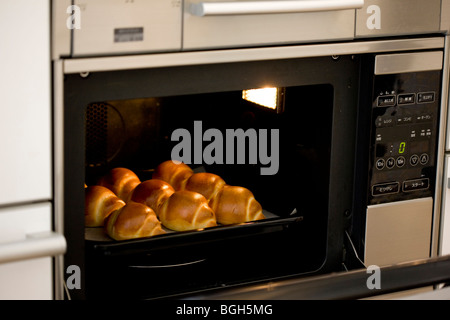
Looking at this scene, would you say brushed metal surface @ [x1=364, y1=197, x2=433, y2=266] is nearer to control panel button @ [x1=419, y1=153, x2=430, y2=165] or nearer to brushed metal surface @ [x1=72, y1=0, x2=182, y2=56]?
control panel button @ [x1=419, y1=153, x2=430, y2=165]

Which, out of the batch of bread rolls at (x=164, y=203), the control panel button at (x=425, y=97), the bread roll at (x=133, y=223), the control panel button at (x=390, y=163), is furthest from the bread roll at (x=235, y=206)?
the control panel button at (x=425, y=97)

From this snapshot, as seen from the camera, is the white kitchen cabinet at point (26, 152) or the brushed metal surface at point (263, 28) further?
the brushed metal surface at point (263, 28)

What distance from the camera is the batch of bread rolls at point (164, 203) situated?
4.83 ft

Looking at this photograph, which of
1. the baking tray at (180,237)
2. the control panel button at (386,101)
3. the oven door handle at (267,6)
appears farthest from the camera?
the control panel button at (386,101)

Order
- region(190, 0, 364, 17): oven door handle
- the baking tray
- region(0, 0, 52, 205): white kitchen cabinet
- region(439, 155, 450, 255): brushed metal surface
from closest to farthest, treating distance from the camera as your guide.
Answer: region(0, 0, 52, 205): white kitchen cabinet < region(190, 0, 364, 17): oven door handle < the baking tray < region(439, 155, 450, 255): brushed metal surface

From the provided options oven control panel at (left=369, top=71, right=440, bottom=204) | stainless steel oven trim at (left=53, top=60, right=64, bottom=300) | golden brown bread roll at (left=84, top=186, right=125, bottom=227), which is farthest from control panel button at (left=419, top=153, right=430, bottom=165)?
stainless steel oven trim at (left=53, top=60, right=64, bottom=300)

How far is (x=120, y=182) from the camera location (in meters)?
1.58

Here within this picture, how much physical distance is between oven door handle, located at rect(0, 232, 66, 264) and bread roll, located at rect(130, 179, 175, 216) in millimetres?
341

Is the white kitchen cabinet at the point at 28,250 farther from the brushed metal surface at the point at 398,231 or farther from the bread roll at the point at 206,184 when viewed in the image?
the brushed metal surface at the point at 398,231

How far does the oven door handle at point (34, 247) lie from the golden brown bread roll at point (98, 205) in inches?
11.6

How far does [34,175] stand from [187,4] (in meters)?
0.35

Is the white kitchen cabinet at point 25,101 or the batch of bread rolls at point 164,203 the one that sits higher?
the white kitchen cabinet at point 25,101

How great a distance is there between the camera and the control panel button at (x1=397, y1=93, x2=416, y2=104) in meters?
1.51
